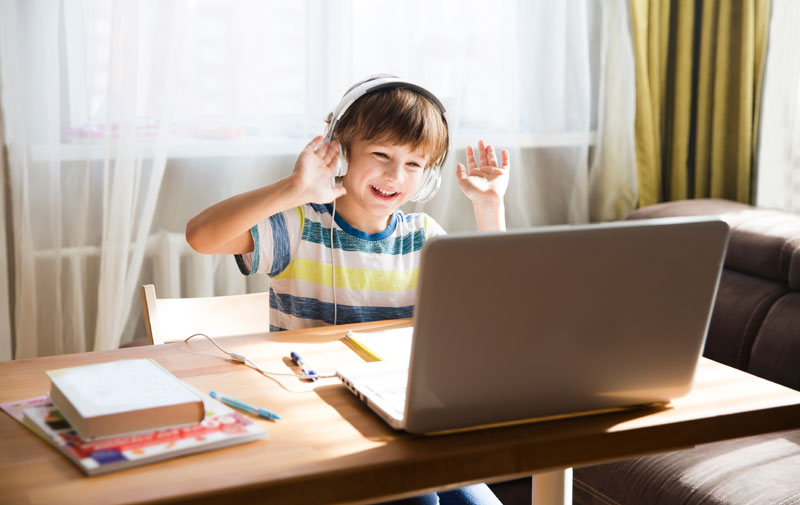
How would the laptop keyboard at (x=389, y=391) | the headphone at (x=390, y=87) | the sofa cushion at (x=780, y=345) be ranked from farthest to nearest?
the sofa cushion at (x=780, y=345) < the headphone at (x=390, y=87) < the laptop keyboard at (x=389, y=391)

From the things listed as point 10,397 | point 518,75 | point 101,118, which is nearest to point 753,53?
point 518,75

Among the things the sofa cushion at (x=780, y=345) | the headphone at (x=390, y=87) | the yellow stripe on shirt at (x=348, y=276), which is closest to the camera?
the headphone at (x=390, y=87)

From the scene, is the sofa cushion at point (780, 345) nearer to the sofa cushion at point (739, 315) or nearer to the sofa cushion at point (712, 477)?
the sofa cushion at point (739, 315)

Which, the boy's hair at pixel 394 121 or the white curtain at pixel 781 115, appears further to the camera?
the white curtain at pixel 781 115

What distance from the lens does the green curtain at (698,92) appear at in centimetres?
267

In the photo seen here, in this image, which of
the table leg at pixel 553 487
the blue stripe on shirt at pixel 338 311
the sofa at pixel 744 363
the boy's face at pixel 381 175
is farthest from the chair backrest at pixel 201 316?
the sofa at pixel 744 363

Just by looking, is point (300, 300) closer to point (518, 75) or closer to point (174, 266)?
point (174, 266)

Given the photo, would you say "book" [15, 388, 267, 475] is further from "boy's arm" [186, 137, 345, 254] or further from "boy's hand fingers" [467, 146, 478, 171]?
"boy's hand fingers" [467, 146, 478, 171]

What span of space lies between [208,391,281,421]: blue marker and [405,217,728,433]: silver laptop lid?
170mm

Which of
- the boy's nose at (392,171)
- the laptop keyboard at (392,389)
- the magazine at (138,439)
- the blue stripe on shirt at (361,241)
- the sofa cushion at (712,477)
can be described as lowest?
the sofa cushion at (712,477)

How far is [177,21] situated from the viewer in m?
2.18

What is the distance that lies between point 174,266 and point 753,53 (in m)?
1.89

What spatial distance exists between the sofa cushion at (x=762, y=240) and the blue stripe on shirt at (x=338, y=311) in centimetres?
101

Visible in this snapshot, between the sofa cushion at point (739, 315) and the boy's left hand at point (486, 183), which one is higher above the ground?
the boy's left hand at point (486, 183)
